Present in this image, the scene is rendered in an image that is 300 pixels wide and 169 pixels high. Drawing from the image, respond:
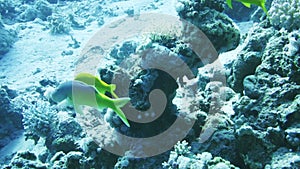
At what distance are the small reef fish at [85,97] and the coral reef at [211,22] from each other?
192cm

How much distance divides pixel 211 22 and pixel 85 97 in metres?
2.23

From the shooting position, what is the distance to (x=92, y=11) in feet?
43.6

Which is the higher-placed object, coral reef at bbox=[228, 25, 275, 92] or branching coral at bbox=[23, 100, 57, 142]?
coral reef at bbox=[228, 25, 275, 92]

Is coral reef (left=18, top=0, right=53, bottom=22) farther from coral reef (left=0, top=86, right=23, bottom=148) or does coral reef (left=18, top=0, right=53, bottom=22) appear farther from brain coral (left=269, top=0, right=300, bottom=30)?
brain coral (left=269, top=0, right=300, bottom=30)

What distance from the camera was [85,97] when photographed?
2.68 meters

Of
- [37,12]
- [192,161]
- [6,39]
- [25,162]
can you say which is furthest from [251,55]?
[37,12]

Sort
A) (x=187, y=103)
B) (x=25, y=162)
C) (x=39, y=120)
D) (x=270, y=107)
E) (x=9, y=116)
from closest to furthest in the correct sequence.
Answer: (x=270, y=107) < (x=25, y=162) < (x=187, y=103) < (x=39, y=120) < (x=9, y=116)

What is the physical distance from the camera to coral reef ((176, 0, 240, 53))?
3.96 meters

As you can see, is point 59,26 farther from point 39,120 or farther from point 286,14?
point 286,14

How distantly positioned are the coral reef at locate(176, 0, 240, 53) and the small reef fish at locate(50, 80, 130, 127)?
192 centimetres

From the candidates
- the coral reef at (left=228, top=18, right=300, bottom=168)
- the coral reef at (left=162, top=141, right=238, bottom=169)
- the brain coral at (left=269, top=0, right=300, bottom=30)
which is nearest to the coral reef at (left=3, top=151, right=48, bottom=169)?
the coral reef at (left=162, top=141, right=238, bottom=169)

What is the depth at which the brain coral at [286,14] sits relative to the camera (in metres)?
3.66

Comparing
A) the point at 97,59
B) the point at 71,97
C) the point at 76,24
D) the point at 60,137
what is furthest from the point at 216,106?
the point at 76,24

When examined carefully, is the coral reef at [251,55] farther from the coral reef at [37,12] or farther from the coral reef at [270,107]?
the coral reef at [37,12]
